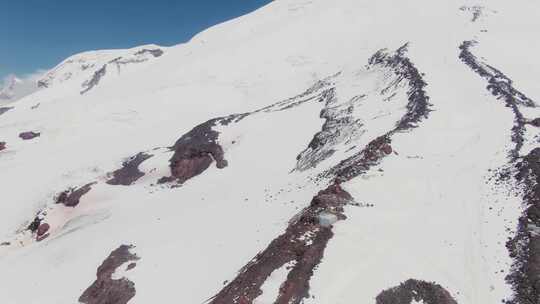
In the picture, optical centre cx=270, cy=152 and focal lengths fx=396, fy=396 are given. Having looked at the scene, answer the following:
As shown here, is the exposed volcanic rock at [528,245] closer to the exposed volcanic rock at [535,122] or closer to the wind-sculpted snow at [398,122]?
the wind-sculpted snow at [398,122]

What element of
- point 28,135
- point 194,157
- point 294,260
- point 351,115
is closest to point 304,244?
point 294,260

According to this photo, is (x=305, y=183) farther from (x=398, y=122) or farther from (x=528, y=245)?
(x=528, y=245)

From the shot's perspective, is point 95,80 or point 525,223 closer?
point 525,223

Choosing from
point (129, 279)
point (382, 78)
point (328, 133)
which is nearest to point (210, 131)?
point (328, 133)

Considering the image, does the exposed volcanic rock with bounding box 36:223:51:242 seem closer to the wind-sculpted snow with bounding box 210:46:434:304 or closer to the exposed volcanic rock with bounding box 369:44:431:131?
the wind-sculpted snow with bounding box 210:46:434:304

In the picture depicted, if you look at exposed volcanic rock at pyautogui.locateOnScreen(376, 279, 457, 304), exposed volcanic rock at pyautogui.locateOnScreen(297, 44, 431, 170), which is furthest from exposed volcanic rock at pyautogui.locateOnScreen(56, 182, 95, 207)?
exposed volcanic rock at pyautogui.locateOnScreen(376, 279, 457, 304)

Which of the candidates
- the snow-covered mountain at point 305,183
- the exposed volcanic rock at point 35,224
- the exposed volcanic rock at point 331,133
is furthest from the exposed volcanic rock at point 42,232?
the exposed volcanic rock at point 331,133
